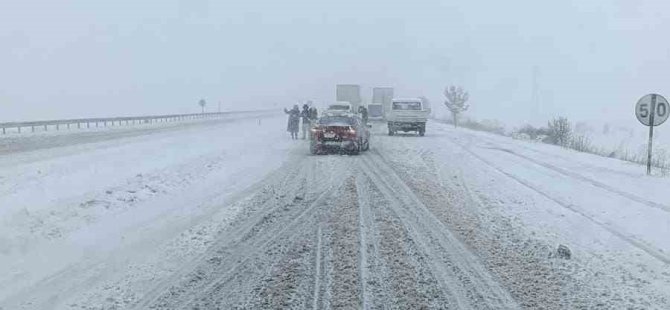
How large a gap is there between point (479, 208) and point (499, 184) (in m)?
3.87

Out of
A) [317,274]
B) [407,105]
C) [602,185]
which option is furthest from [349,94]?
[317,274]

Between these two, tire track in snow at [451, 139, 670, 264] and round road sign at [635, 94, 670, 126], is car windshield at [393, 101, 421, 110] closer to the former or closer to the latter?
tire track in snow at [451, 139, 670, 264]

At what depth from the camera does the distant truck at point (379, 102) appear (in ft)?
218

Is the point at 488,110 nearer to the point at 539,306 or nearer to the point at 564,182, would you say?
the point at 564,182

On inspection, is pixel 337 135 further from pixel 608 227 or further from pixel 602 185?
pixel 608 227

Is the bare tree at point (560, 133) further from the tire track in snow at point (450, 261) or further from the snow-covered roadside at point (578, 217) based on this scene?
the tire track in snow at point (450, 261)

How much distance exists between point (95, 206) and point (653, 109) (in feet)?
45.9

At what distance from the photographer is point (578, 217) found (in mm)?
11492

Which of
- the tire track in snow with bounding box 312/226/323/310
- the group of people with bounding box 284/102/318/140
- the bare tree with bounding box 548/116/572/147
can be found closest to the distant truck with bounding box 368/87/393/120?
the bare tree with bounding box 548/116/572/147

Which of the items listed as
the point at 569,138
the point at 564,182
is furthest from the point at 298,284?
the point at 569,138

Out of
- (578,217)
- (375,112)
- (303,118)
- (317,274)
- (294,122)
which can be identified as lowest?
(375,112)

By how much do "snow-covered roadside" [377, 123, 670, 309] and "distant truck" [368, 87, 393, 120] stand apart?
1713 inches

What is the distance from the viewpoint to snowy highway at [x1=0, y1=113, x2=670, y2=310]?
268 inches

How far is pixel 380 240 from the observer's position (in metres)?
9.47
